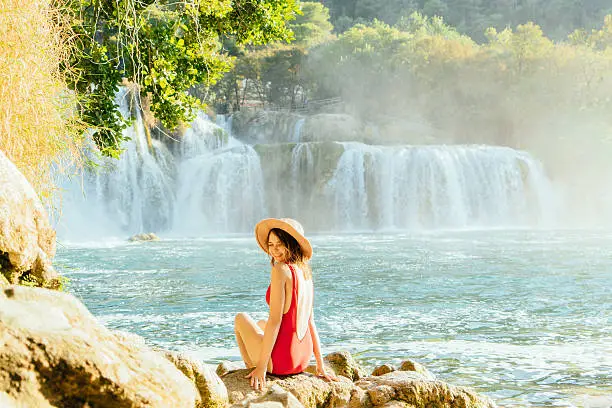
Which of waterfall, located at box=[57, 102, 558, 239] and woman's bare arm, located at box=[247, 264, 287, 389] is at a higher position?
waterfall, located at box=[57, 102, 558, 239]

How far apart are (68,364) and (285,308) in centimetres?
181

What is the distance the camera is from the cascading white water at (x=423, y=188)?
2689cm

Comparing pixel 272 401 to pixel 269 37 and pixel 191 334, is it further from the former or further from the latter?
pixel 269 37

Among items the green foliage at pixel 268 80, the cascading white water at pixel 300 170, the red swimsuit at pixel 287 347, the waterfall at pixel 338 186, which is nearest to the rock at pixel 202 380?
the red swimsuit at pixel 287 347

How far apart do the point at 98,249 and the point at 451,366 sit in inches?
549

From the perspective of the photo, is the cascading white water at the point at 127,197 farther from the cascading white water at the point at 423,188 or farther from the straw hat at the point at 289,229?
the straw hat at the point at 289,229

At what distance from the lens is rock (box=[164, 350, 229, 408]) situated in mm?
3305

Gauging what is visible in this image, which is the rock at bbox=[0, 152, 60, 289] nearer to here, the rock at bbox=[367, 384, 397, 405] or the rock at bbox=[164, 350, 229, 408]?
the rock at bbox=[164, 350, 229, 408]

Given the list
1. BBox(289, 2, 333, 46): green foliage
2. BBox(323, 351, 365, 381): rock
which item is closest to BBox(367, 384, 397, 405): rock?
BBox(323, 351, 365, 381): rock

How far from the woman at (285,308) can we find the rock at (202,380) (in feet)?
1.17

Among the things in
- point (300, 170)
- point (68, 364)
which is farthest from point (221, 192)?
point (68, 364)

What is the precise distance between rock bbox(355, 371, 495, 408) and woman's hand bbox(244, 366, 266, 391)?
21.0 inches

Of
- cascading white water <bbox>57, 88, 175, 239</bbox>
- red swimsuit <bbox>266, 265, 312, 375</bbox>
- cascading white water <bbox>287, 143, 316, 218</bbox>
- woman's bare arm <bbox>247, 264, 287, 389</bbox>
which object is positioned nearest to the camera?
woman's bare arm <bbox>247, 264, 287, 389</bbox>

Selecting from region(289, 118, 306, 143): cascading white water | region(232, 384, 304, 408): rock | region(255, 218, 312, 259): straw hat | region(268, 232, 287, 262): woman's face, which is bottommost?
region(232, 384, 304, 408): rock
